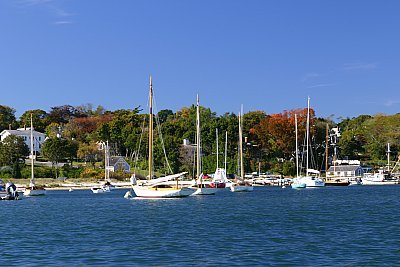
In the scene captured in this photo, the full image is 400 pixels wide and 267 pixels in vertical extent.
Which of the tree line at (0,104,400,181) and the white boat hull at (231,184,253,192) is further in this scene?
the tree line at (0,104,400,181)

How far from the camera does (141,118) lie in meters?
135

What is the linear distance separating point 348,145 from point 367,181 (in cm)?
2411

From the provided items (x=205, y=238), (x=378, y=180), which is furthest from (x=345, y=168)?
(x=205, y=238)

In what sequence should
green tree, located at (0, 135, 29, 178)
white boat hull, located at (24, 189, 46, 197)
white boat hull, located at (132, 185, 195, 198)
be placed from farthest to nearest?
green tree, located at (0, 135, 29, 178) → white boat hull, located at (24, 189, 46, 197) → white boat hull, located at (132, 185, 195, 198)

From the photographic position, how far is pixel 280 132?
400 ft

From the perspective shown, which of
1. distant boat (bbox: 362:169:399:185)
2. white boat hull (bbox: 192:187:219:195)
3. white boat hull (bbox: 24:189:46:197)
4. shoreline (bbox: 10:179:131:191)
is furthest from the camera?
distant boat (bbox: 362:169:399:185)

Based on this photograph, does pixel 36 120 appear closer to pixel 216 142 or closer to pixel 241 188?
pixel 216 142

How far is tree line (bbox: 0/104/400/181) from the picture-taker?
117m

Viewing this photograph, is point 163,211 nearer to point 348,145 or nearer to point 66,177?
point 66,177

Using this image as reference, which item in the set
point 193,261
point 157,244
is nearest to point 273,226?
point 157,244

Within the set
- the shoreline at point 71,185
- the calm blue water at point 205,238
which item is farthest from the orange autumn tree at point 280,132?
the calm blue water at point 205,238

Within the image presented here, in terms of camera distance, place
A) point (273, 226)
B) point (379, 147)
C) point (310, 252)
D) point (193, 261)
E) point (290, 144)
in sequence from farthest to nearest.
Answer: point (379, 147) → point (290, 144) → point (273, 226) → point (310, 252) → point (193, 261)

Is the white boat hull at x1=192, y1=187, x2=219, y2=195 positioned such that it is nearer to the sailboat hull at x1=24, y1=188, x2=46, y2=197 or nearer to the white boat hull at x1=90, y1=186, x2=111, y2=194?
the white boat hull at x1=90, y1=186, x2=111, y2=194

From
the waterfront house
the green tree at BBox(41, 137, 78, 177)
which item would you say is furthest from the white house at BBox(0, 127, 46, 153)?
the waterfront house
